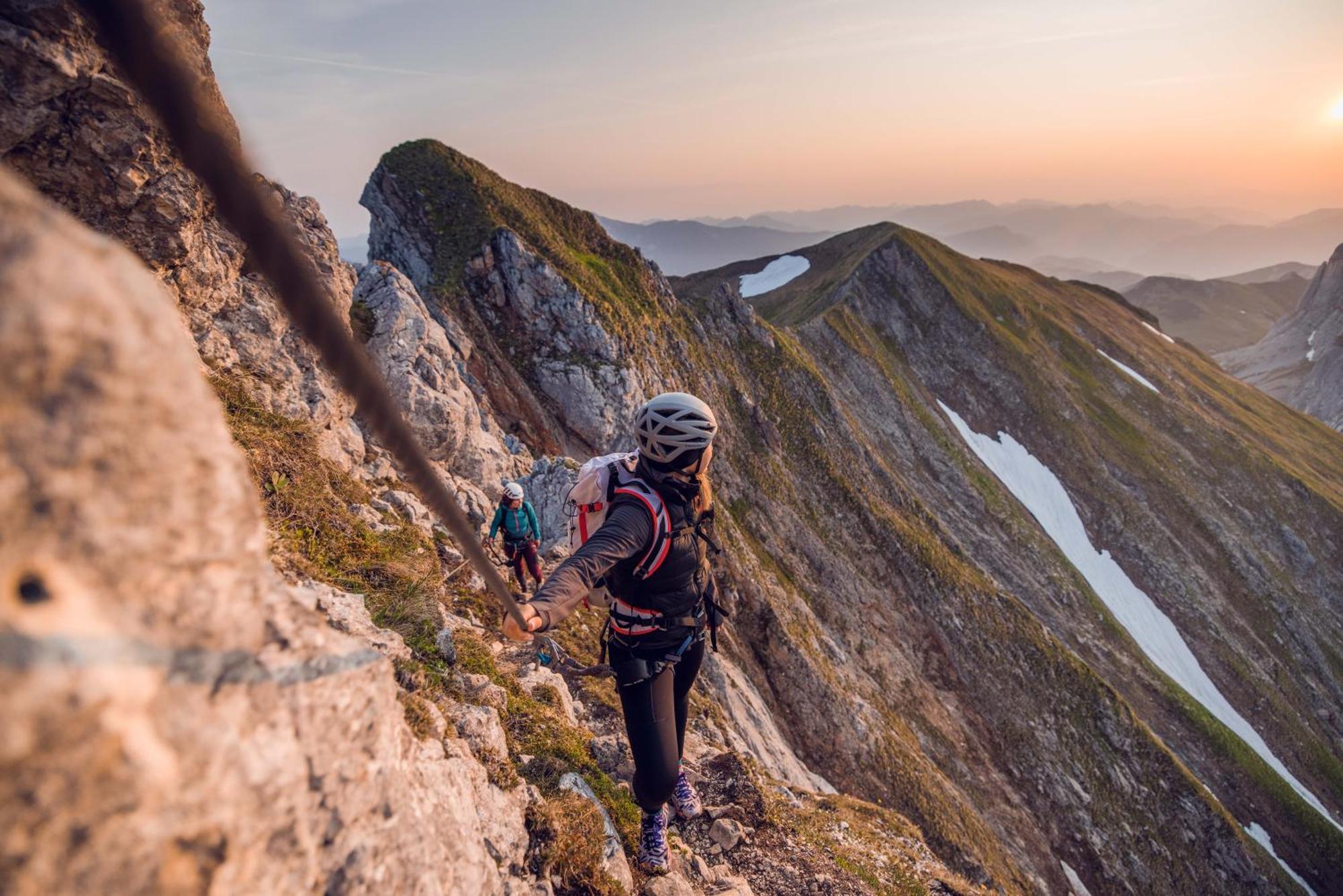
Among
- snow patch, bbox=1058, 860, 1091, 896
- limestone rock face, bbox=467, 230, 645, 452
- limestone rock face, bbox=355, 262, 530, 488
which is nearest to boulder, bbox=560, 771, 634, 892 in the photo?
limestone rock face, bbox=355, 262, 530, 488

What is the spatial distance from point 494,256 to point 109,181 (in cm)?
1849

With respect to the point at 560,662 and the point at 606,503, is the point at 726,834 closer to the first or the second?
the point at 560,662

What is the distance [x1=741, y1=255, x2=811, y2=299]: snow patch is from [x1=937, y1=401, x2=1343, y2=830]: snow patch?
3145 centimetres

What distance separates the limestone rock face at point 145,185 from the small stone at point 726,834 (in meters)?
8.73

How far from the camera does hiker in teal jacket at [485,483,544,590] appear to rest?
13039mm

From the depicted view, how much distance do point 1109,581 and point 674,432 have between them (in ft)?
205

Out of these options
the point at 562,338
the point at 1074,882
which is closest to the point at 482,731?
the point at 562,338

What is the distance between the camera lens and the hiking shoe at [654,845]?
6230 mm

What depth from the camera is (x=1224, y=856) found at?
109ft

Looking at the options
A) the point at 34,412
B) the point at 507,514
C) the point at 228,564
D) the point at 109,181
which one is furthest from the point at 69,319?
the point at 507,514

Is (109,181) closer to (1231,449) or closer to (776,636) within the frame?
(776,636)

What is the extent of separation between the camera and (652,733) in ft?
19.4

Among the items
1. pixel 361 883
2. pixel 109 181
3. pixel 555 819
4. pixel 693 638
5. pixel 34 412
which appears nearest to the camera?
pixel 34 412

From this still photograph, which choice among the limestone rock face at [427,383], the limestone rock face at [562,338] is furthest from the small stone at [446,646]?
the limestone rock face at [562,338]
